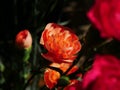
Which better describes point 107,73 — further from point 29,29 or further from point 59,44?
point 29,29

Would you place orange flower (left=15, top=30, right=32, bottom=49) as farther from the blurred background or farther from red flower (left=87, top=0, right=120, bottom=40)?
red flower (left=87, top=0, right=120, bottom=40)

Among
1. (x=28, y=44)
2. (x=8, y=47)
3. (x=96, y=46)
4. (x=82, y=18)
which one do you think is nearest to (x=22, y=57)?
(x=28, y=44)

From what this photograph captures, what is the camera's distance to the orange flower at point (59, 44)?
1.93ft

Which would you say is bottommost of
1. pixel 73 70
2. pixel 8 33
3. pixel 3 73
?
pixel 8 33

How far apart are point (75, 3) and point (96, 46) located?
1.61 metres

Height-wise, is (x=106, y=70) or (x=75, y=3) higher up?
(x=106, y=70)

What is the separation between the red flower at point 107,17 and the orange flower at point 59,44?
17 centimetres

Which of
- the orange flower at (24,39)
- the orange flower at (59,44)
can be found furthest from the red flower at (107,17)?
the orange flower at (24,39)

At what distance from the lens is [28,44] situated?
74 cm

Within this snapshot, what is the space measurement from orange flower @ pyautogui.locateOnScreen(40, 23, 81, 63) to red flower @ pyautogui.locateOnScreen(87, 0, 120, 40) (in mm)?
173

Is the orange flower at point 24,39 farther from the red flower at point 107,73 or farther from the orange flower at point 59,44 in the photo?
the red flower at point 107,73

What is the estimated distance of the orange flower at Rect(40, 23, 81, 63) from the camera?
0.59 metres

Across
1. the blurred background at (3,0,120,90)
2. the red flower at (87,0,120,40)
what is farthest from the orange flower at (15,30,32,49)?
the red flower at (87,0,120,40)

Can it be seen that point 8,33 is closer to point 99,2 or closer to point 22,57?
point 22,57
